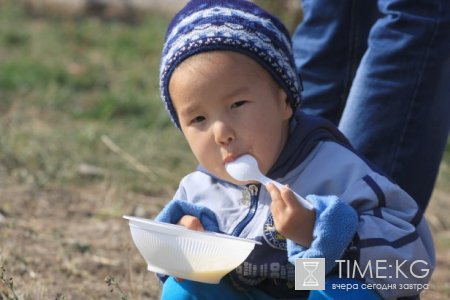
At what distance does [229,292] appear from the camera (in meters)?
2.34

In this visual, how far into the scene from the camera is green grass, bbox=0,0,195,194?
442 centimetres

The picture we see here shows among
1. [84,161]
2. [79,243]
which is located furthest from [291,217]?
[84,161]

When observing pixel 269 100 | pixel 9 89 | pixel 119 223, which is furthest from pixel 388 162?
pixel 9 89

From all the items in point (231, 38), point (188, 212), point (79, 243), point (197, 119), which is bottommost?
point (79, 243)

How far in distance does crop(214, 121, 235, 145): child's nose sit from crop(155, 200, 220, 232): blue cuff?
229 mm

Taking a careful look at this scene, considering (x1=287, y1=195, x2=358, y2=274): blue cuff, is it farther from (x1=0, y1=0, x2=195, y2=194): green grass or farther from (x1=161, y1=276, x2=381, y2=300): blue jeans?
(x1=0, y1=0, x2=195, y2=194): green grass

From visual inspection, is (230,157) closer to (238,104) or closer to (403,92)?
(238,104)

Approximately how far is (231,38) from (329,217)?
46cm

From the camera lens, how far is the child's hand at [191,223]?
2303 mm

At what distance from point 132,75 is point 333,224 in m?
4.63

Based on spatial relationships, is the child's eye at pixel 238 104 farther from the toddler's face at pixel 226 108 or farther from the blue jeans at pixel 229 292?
the blue jeans at pixel 229 292

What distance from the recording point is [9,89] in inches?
234

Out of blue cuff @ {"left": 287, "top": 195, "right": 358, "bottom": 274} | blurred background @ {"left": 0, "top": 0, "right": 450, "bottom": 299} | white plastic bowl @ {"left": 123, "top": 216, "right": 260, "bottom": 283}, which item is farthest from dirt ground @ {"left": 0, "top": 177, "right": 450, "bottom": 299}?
blue cuff @ {"left": 287, "top": 195, "right": 358, "bottom": 274}

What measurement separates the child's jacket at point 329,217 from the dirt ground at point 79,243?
32cm
